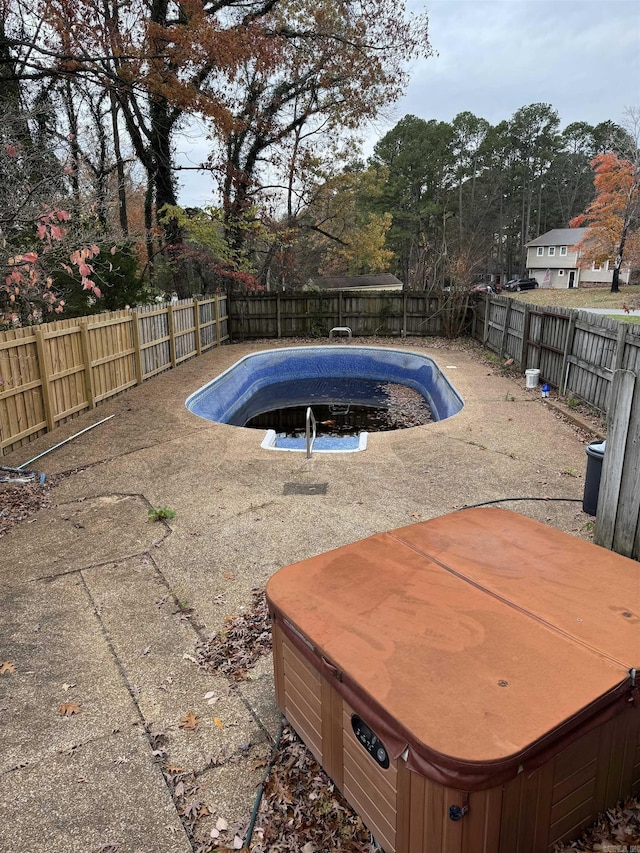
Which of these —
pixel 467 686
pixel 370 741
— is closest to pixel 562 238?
pixel 467 686

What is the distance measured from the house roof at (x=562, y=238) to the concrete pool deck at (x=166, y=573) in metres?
41.6

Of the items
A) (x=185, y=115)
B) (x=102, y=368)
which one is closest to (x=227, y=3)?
(x=185, y=115)

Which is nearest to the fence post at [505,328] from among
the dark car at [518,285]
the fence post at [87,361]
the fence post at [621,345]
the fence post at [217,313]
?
the fence post at [621,345]

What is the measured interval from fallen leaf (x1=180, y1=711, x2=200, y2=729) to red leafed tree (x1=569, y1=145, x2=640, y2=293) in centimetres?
3626

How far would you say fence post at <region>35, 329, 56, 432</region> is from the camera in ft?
24.3

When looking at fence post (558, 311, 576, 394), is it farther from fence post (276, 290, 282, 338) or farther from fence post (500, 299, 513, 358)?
fence post (276, 290, 282, 338)

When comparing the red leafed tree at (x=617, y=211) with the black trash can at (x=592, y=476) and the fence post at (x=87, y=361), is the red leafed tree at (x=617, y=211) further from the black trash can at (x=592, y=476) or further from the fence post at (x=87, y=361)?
the fence post at (x=87, y=361)

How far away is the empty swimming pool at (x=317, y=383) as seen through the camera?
11383 mm

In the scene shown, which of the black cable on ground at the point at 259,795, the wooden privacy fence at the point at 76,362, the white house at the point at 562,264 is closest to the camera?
the black cable on ground at the point at 259,795

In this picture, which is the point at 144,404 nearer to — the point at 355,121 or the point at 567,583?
the point at 567,583

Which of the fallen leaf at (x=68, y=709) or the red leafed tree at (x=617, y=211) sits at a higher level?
the red leafed tree at (x=617, y=211)

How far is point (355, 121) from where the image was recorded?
21.1m

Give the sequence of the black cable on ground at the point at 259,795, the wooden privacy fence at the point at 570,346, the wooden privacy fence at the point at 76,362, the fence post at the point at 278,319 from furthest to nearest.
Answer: the fence post at the point at 278,319 < the wooden privacy fence at the point at 76,362 < the wooden privacy fence at the point at 570,346 < the black cable on ground at the point at 259,795

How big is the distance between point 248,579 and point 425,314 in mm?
15966
